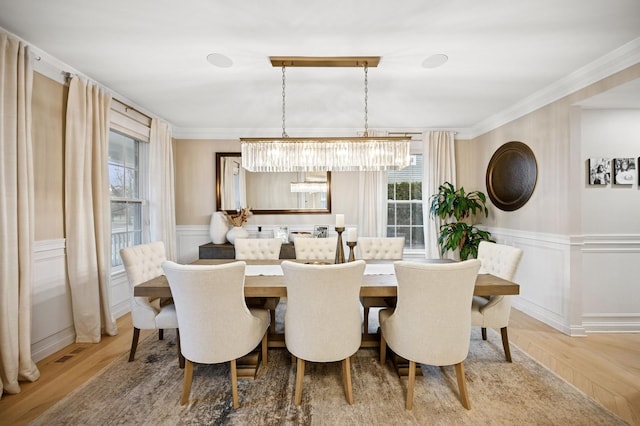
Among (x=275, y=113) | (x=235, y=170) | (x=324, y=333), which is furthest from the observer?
(x=235, y=170)

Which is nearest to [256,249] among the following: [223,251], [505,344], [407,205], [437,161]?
[223,251]

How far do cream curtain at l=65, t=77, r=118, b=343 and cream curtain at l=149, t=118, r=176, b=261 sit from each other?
2.91ft

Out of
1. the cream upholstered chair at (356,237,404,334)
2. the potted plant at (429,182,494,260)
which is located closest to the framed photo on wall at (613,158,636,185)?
the potted plant at (429,182,494,260)

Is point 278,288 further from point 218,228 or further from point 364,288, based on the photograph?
point 218,228

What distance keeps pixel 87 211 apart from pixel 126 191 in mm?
990

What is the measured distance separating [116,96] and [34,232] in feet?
5.65

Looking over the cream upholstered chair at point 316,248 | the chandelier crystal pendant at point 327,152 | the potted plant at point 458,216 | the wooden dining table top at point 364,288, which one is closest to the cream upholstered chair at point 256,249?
the cream upholstered chair at point 316,248

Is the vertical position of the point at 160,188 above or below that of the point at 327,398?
above

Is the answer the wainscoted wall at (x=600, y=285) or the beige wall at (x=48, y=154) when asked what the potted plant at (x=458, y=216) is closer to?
the wainscoted wall at (x=600, y=285)

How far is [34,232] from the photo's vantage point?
2316 mm

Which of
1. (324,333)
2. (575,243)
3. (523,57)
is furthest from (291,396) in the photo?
(523,57)

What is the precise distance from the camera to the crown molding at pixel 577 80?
2.30 metres

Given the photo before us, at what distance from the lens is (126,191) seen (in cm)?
360

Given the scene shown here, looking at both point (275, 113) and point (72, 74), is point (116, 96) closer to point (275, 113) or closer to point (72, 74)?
point (72, 74)
